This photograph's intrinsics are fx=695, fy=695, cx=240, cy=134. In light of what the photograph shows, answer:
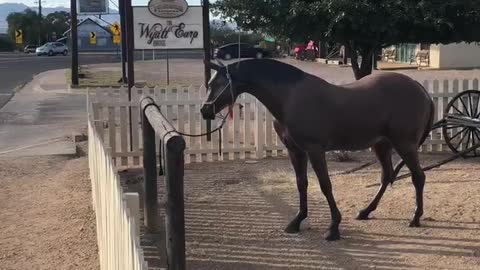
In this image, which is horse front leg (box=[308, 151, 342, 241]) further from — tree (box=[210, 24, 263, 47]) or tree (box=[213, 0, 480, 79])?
tree (box=[210, 24, 263, 47])

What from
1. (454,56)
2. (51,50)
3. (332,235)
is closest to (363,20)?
(332,235)

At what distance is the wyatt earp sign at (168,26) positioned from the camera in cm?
1177

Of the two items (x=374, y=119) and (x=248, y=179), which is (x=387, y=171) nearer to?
(x=374, y=119)

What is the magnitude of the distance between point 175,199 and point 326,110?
2404 millimetres

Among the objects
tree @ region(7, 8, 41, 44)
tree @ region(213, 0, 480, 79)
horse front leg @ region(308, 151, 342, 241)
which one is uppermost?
tree @ region(7, 8, 41, 44)

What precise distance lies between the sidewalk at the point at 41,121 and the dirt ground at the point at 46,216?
1379mm

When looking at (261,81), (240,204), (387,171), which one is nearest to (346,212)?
(387,171)

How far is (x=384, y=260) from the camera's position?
17.6ft

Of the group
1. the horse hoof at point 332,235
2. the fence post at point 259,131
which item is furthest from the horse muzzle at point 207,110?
the fence post at point 259,131

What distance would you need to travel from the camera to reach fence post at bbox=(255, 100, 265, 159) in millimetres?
10062

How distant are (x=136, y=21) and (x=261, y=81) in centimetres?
637

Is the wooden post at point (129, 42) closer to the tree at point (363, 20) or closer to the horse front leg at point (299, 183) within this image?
the tree at point (363, 20)

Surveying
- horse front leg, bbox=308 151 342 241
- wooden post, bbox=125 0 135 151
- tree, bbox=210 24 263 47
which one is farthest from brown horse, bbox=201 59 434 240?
tree, bbox=210 24 263 47

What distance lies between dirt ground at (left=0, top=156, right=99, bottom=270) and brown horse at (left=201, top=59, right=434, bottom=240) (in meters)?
1.61
